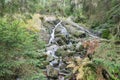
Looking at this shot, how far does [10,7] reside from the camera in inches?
223

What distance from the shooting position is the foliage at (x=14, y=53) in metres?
5.62

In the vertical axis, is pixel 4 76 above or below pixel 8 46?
below

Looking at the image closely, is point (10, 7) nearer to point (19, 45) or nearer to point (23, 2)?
point (23, 2)

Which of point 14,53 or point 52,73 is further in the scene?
point 52,73

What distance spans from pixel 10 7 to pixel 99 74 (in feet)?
10.5

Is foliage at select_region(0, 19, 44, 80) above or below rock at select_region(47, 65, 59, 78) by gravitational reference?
above

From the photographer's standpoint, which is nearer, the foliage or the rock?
the foliage

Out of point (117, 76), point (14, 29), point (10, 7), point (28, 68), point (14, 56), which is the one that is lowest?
point (117, 76)

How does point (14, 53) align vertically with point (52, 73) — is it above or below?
above

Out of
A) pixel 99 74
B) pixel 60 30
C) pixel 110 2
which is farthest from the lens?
pixel 60 30

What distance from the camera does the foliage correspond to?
5617mm

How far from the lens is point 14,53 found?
5.73 m

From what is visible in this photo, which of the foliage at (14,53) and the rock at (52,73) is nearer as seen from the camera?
the foliage at (14,53)

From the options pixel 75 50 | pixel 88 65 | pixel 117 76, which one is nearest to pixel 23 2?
pixel 88 65
